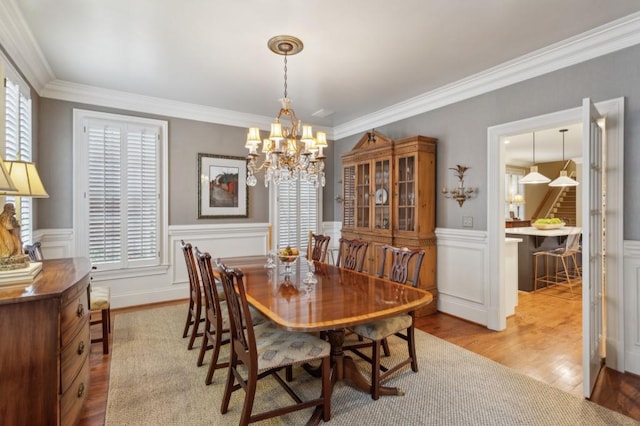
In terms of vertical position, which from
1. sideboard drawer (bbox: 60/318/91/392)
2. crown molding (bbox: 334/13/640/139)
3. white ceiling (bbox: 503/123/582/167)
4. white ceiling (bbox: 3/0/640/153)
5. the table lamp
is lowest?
sideboard drawer (bbox: 60/318/91/392)

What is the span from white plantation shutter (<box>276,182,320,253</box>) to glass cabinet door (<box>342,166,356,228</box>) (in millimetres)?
705

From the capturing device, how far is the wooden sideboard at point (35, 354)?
1.55 metres

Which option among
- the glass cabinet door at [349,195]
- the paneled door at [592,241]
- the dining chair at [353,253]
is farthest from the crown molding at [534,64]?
the dining chair at [353,253]

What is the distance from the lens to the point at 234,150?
5.07 meters

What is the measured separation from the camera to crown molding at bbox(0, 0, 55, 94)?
7.91 feet

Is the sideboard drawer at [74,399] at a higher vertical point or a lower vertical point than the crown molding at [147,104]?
lower

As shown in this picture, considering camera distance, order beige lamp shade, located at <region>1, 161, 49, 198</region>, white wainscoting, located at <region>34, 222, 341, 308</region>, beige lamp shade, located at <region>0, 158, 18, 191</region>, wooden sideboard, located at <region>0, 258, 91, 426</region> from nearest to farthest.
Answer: wooden sideboard, located at <region>0, 258, 91, 426</region>, beige lamp shade, located at <region>0, 158, 18, 191</region>, beige lamp shade, located at <region>1, 161, 49, 198</region>, white wainscoting, located at <region>34, 222, 341, 308</region>

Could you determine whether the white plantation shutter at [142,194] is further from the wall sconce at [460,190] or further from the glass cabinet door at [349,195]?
the wall sconce at [460,190]

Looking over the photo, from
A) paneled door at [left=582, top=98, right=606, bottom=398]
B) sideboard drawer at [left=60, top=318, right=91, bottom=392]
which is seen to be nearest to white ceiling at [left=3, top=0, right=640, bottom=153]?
paneled door at [left=582, top=98, right=606, bottom=398]

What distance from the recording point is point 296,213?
5.64 metres

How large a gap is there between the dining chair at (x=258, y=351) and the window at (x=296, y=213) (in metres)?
3.39

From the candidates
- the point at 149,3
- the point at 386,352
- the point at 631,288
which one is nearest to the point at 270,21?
the point at 149,3

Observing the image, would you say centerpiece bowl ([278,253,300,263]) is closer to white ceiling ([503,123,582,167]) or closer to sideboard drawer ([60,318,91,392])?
sideboard drawer ([60,318,91,392])

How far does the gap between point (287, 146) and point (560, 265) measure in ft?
19.1
